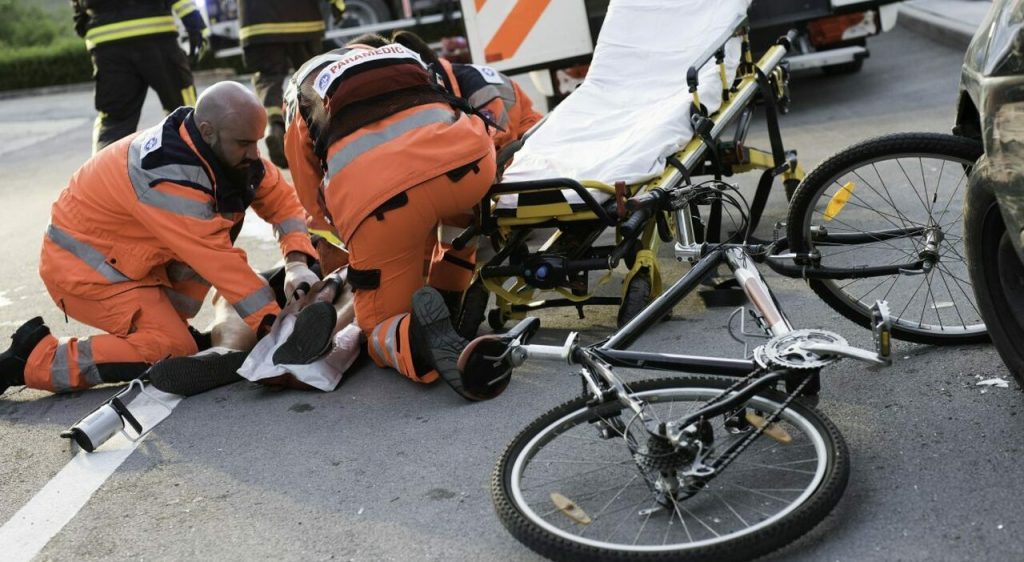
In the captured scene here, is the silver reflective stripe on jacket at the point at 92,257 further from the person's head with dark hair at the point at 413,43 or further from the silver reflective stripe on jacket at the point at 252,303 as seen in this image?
the person's head with dark hair at the point at 413,43

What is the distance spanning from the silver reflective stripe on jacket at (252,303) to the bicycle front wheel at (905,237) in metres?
2.03

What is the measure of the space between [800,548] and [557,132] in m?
2.59

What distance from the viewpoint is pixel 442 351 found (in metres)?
4.07

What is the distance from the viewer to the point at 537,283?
439cm

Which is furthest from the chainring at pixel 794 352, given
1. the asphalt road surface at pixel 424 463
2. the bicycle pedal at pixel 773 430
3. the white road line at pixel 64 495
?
the white road line at pixel 64 495

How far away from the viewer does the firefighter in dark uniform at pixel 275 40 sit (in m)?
8.85

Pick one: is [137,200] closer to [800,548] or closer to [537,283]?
[537,283]

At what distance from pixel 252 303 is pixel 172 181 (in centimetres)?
57

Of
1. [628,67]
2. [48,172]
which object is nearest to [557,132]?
[628,67]

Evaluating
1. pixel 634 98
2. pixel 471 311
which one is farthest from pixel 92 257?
pixel 634 98

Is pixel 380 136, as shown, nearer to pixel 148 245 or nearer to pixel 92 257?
pixel 148 245

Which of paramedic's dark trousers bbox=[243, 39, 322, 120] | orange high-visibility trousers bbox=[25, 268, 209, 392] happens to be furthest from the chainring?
paramedic's dark trousers bbox=[243, 39, 322, 120]

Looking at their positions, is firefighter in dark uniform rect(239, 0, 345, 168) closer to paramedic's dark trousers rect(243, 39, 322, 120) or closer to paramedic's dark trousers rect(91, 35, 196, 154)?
paramedic's dark trousers rect(243, 39, 322, 120)

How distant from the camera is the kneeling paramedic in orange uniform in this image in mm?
4184
